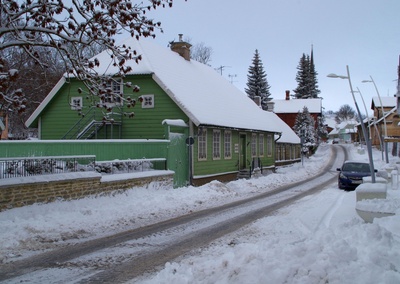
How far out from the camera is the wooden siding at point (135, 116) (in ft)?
67.2

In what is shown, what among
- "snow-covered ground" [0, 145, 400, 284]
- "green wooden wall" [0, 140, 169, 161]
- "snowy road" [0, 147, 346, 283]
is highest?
"green wooden wall" [0, 140, 169, 161]

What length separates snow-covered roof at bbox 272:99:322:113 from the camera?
78.1 meters

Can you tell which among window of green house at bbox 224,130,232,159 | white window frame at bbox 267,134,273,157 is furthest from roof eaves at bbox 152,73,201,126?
white window frame at bbox 267,134,273,157

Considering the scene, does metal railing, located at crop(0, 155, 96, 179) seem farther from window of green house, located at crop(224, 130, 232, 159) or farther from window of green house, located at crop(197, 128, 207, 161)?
window of green house, located at crop(224, 130, 232, 159)

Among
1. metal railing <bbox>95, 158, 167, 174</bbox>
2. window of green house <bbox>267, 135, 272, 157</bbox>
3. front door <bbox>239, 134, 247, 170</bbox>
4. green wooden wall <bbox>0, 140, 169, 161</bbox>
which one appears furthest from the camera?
window of green house <bbox>267, 135, 272, 157</bbox>

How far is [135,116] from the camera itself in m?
21.0

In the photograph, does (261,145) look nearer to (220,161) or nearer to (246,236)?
(220,161)

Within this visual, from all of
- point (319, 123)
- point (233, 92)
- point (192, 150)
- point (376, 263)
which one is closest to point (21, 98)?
point (376, 263)

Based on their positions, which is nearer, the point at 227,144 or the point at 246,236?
the point at 246,236

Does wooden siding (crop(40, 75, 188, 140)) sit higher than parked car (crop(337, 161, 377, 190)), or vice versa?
wooden siding (crop(40, 75, 188, 140))

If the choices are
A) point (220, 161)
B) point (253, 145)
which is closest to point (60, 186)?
point (220, 161)

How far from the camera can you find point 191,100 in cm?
2108

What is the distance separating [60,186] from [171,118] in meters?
8.83

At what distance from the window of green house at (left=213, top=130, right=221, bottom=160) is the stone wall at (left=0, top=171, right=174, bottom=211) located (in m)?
7.69
